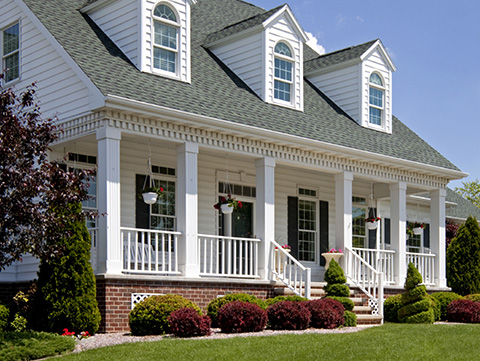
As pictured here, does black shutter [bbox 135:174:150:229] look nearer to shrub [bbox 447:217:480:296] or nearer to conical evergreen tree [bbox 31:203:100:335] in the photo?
conical evergreen tree [bbox 31:203:100:335]

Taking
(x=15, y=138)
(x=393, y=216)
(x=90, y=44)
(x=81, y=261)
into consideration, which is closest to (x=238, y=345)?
(x=81, y=261)

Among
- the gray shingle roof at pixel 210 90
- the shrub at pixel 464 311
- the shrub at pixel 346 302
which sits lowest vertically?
the shrub at pixel 464 311

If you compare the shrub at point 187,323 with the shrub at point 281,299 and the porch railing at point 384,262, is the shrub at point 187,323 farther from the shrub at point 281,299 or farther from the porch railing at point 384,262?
the porch railing at point 384,262

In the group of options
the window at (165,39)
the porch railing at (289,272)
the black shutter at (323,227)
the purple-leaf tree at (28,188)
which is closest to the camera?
the purple-leaf tree at (28,188)

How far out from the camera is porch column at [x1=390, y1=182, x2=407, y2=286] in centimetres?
2122

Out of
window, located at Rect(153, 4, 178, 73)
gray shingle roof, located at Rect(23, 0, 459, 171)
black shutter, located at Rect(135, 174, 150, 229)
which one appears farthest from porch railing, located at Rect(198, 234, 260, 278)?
window, located at Rect(153, 4, 178, 73)

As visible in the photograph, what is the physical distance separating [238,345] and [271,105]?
888 centimetres

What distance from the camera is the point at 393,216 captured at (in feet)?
70.3

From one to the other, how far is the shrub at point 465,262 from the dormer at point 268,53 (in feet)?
22.0

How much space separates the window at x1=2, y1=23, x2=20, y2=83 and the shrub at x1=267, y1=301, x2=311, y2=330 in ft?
26.9

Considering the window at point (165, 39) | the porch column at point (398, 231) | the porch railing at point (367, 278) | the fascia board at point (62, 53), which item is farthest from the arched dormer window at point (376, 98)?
the fascia board at point (62, 53)

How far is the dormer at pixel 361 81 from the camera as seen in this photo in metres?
22.5

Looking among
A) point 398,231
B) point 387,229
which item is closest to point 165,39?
point 398,231

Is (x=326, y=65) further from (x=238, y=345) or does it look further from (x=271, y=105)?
(x=238, y=345)
